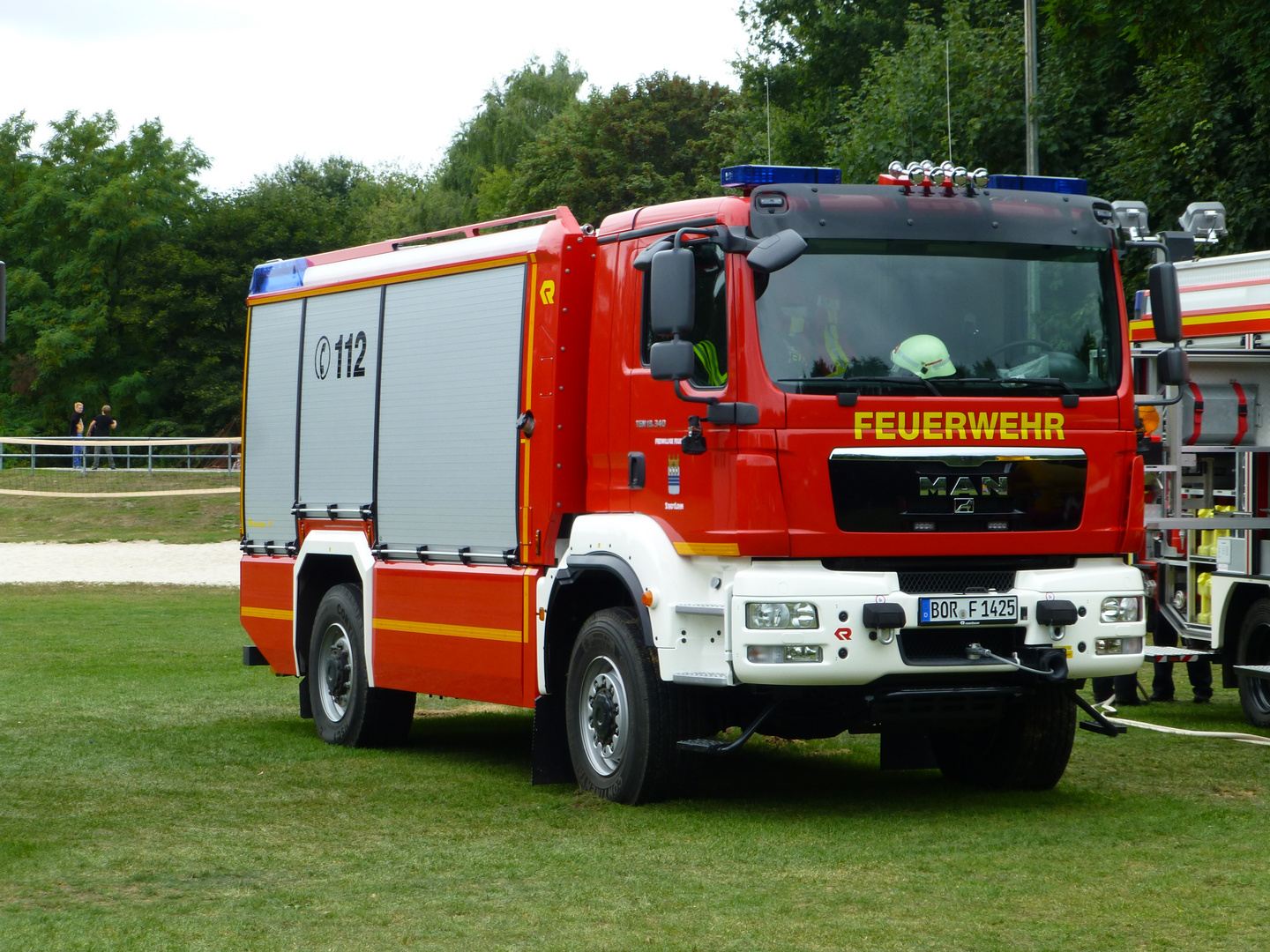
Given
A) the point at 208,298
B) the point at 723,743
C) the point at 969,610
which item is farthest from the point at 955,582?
the point at 208,298

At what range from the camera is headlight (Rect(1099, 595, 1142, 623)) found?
9.21 m

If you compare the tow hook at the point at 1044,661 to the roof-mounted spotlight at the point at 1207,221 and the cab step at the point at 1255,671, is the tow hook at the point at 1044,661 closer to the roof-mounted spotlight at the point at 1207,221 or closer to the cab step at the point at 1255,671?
the roof-mounted spotlight at the point at 1207,221

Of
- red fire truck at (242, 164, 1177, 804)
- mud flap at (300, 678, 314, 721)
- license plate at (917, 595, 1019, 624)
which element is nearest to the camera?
red fire truck at (242, 164, 1177, 804)

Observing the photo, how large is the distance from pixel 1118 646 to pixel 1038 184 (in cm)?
236

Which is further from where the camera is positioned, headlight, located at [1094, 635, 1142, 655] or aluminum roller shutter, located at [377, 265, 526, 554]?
aluminum roller shutter, located at [377, 265, 526, 554]

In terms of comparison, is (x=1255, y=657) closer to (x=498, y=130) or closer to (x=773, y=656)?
(x=773, y=656)

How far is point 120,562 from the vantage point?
3488cm

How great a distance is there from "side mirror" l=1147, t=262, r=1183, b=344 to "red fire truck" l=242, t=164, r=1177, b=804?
29 mm

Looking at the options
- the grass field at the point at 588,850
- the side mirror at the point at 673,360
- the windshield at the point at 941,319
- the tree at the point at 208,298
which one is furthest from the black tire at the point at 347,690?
the tree at the point at 208,298

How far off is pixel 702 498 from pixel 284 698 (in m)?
7.42

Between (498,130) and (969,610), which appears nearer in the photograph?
(969,610)

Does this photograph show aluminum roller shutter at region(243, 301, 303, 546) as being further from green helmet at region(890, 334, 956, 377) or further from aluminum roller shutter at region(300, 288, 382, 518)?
green helmet at region(890, 334, 956, 377)

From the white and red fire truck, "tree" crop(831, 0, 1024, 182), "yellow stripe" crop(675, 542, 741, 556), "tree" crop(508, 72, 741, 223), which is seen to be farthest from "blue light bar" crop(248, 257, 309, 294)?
"tree" crop(508, 72, 741, 223)

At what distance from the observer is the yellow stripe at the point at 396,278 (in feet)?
34.4
